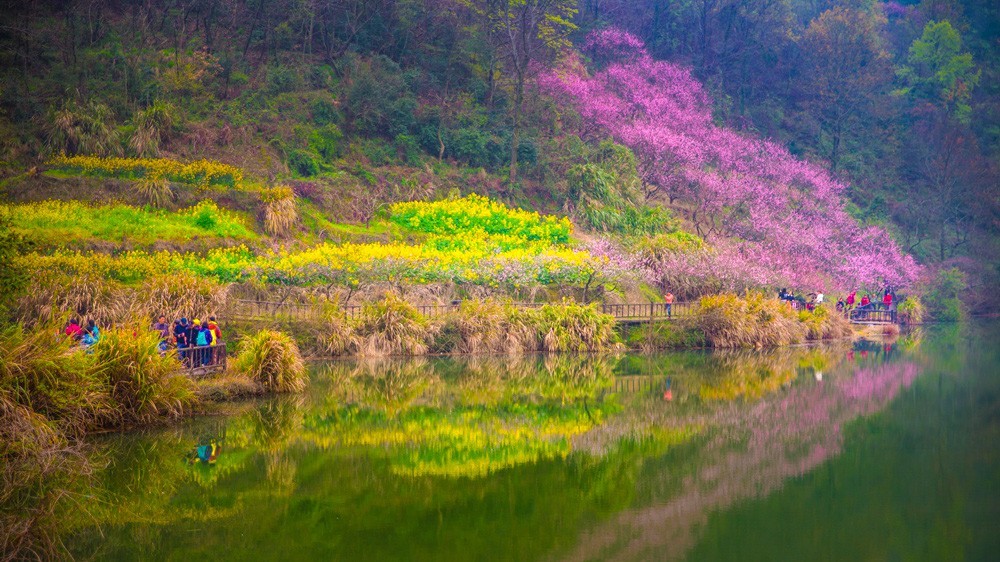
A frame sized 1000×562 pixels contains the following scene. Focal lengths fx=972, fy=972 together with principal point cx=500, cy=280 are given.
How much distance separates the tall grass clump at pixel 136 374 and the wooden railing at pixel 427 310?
10.2m

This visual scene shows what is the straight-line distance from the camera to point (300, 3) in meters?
52.3

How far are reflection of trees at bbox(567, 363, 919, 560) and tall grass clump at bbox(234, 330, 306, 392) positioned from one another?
10.3 m

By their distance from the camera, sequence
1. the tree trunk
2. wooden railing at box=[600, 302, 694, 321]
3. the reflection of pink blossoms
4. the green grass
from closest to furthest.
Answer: the green grass
wooden railing at box=[600, 302, 694, 321]
the tree trunk
the reflection of pink blossoms

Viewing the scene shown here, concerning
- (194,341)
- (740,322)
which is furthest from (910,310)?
(194,341)

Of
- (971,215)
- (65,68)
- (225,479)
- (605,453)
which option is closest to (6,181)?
(65,68)

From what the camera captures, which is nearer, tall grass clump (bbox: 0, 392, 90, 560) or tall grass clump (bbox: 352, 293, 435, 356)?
tall grass clump (bbox: 0, 392, 90, 560)

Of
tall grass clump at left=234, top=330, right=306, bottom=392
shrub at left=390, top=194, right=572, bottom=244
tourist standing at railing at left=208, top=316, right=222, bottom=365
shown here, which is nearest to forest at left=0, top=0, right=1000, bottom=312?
shrub at left=390, top=194, right=572, bottom=244

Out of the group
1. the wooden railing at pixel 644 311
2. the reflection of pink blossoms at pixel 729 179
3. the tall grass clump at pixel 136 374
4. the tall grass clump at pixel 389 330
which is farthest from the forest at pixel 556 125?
the tall grass clump at pixel 136 374

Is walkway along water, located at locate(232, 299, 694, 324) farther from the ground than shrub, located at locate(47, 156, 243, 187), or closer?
closer

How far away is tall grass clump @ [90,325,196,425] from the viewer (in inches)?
758

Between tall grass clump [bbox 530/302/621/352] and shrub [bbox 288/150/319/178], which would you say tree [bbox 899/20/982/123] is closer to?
tall grass clump [bbox 530/302/621/352]

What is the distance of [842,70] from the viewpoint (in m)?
70.4

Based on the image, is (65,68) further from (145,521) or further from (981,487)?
(981,487)

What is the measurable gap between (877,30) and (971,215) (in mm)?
18621
